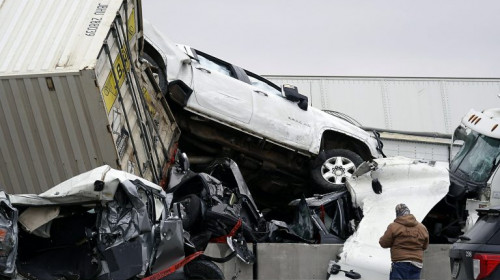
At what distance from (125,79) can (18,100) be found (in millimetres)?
1362

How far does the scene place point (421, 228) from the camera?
1088 centimetres

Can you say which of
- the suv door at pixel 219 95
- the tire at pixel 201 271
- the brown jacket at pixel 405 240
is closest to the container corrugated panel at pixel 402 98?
the suv door at pixel 219 95

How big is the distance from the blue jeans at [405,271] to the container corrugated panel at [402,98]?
12.8 meters

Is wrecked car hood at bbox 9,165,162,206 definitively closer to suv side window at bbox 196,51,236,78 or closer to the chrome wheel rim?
suv side window at bbox 196,51,236,78

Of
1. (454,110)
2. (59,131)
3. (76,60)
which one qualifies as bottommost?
(454,110)

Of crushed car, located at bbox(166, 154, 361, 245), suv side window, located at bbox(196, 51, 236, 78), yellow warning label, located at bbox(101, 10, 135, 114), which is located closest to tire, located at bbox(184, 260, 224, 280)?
crushed car, located at bbox(166, 154, 361, 245)

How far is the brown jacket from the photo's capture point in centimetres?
1076

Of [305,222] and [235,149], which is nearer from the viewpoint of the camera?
[305,222]

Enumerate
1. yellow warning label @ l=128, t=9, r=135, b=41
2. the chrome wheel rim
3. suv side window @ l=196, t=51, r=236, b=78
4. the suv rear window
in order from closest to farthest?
the suv rear window, yellow warning label @ l=128, t=9, r=135, b=41, suv side window @ l=196, t=51, r=236, b=78, the chrome wheel rim

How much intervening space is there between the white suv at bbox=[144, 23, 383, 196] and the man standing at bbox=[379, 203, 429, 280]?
446 centimetres

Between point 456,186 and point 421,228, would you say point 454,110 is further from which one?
point 421,228

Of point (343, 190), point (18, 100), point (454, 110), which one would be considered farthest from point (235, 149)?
point (454, 110)

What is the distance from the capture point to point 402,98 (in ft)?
79.2

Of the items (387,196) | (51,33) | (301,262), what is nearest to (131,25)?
(51,33)
